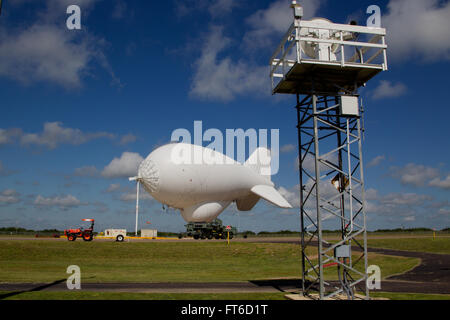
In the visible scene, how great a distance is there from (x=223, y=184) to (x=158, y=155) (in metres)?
8.75

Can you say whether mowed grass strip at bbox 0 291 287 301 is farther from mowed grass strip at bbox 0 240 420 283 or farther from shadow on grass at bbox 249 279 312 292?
mowed grass strip at bbox 0 240 420 283

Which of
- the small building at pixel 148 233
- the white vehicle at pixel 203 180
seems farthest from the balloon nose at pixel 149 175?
the small building at pixel 148 233

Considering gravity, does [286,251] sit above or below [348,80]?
below

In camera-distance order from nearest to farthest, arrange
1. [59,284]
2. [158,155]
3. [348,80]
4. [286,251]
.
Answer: [348,80]
[59,284]
[286,251]
[158,155]

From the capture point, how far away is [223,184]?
41.0 meters

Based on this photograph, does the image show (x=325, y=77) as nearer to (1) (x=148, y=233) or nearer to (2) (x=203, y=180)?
(2) (x=203, y=180)

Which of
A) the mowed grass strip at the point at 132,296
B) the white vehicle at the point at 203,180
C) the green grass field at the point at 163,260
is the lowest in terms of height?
the green grass field at the point at 163,260

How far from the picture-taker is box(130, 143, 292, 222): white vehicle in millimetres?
36531

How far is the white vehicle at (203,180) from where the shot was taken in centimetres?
3653

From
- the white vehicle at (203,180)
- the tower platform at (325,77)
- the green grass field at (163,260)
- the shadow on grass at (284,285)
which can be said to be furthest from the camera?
the white vehicle at (203,180)

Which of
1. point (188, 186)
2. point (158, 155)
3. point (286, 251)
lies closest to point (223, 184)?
point (188, 186)

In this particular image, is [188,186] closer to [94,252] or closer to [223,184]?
[223,184]

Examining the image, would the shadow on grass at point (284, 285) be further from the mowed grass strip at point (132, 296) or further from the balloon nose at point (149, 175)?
the balloon nose at point (149, 175)

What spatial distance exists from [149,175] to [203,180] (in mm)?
5990
